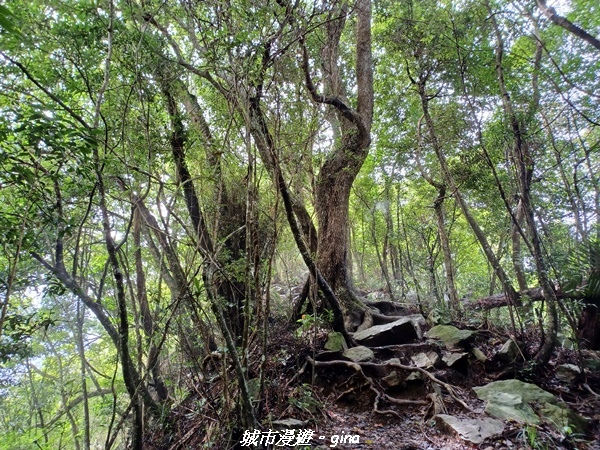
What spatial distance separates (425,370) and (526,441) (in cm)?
147

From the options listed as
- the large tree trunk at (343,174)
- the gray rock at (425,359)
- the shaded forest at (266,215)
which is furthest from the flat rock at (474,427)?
the large tree trunk at (343,174)

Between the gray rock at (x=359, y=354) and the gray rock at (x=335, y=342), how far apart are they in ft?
0.33

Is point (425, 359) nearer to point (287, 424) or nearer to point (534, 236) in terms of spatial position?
→ point (534, 236)

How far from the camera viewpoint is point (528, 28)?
570 centimetres

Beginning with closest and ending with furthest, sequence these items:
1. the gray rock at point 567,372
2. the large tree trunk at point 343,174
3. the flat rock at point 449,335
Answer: the gray rock at point 567,372 → the flat rock at point 449,335 → the large tree trunk at point 343,174

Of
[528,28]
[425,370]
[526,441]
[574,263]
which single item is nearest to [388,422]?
[425,370]

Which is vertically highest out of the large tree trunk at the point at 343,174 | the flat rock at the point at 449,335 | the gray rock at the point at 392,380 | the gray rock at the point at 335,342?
the large tree trunk at the point at 343,174

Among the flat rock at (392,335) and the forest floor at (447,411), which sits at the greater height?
the flat rock at (392,335)

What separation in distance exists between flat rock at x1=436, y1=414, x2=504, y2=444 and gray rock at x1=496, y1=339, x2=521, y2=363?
157cm

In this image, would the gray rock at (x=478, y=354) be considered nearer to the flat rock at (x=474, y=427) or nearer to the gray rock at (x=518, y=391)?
the gray rock at (x=518, y=391)

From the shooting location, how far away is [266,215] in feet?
10.9

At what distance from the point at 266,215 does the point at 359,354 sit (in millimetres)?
2593

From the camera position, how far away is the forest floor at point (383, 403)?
2994 mm

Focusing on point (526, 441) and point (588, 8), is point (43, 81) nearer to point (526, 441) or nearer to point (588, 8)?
point (526, 441)
